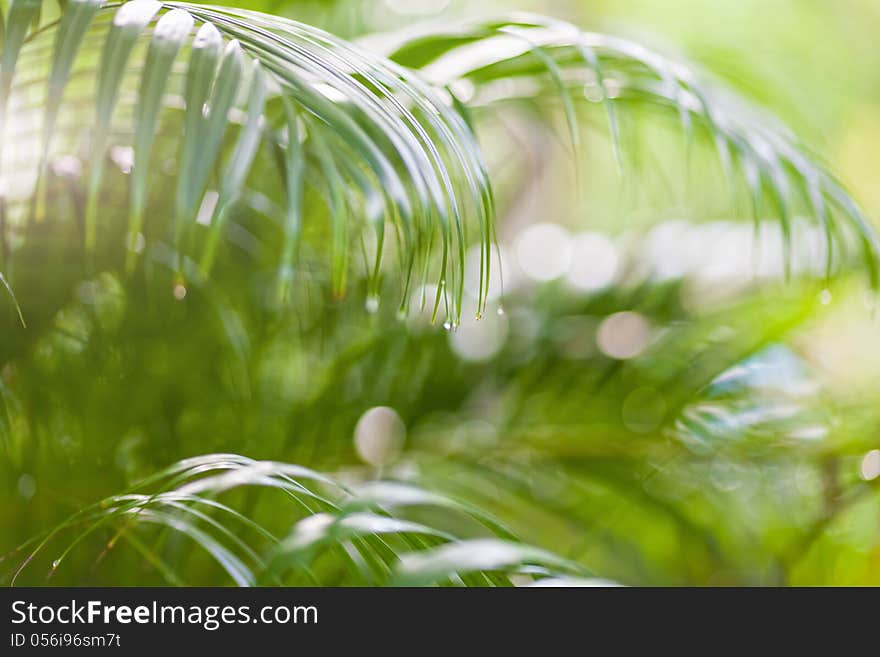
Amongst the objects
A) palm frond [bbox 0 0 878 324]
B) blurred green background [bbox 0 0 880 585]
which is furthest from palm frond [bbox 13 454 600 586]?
blurred green background [bbox 0 0 880 585]

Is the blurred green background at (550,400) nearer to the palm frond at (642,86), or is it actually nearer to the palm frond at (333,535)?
the palm frond at (642,86)

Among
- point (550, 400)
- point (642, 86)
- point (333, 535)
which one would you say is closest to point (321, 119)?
point (333, 535)

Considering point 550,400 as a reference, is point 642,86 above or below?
above

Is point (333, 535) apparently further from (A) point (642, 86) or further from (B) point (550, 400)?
(B) point (550, 400)

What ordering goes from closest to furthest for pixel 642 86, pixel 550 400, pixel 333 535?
pixel 333 535 < pixel 642 86 < pixel 550 400

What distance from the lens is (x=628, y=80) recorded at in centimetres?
56

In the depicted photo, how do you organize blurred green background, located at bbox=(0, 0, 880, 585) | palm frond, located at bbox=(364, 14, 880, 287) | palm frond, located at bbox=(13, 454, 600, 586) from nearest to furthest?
1. palm frond, located at bbox=(13, 454, 600, 586)
2. palm frond, located at bbox=(364, 14, 880, 287)
3. blurred green background, located at bbox=(0, 0, 880, 585)

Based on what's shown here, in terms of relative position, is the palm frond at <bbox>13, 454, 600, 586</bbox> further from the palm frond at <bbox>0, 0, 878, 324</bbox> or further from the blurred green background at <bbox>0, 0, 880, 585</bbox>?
the blurred green background at <bbox>0, 0, 880, 585</bbox>

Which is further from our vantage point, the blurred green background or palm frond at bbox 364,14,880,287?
the blurred green background

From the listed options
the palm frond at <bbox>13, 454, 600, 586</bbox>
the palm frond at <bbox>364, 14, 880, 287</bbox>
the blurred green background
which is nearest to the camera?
the palm frond at <bbox>13, 454, 600, 586</bbox>

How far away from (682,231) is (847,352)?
1.61 meters

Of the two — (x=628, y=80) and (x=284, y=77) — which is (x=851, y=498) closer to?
(x=628, y=80)

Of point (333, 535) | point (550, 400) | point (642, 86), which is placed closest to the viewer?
point (333, 535)
